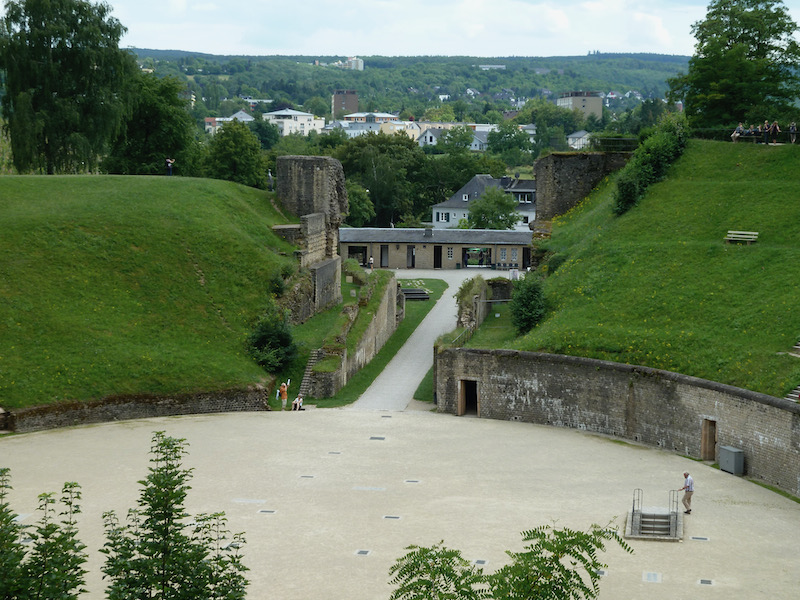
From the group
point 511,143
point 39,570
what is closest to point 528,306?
point 39,570

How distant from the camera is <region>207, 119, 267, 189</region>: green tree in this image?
2980 inches

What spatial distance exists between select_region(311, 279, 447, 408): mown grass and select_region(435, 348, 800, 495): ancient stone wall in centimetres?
401

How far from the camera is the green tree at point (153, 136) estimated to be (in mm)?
65688

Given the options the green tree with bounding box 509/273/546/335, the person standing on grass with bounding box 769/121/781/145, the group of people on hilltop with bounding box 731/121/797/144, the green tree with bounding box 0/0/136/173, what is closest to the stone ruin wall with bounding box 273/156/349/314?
the green tree with bounding box 0/0/136/173

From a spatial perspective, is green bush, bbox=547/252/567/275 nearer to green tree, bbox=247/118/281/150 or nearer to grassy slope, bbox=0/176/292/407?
grassy slope, bbox=0/176/292/407

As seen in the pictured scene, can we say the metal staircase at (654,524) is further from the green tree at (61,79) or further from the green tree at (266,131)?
the green tree at (266,131)

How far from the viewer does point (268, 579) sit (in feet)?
76.8

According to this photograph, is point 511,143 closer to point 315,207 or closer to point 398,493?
Answer: point 315,207

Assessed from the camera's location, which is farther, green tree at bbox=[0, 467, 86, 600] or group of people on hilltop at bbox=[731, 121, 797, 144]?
group of people on hilltop at bbox=[731, 121, 797, 144]

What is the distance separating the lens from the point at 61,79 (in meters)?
56.9

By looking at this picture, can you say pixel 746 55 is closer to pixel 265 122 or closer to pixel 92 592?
pixel 92 592

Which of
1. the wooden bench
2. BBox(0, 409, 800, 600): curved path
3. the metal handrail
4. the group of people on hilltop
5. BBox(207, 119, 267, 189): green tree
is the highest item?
the group of people on hilltop

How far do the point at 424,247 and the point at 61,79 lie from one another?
26881 mm

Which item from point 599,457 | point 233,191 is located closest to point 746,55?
point 233,191
